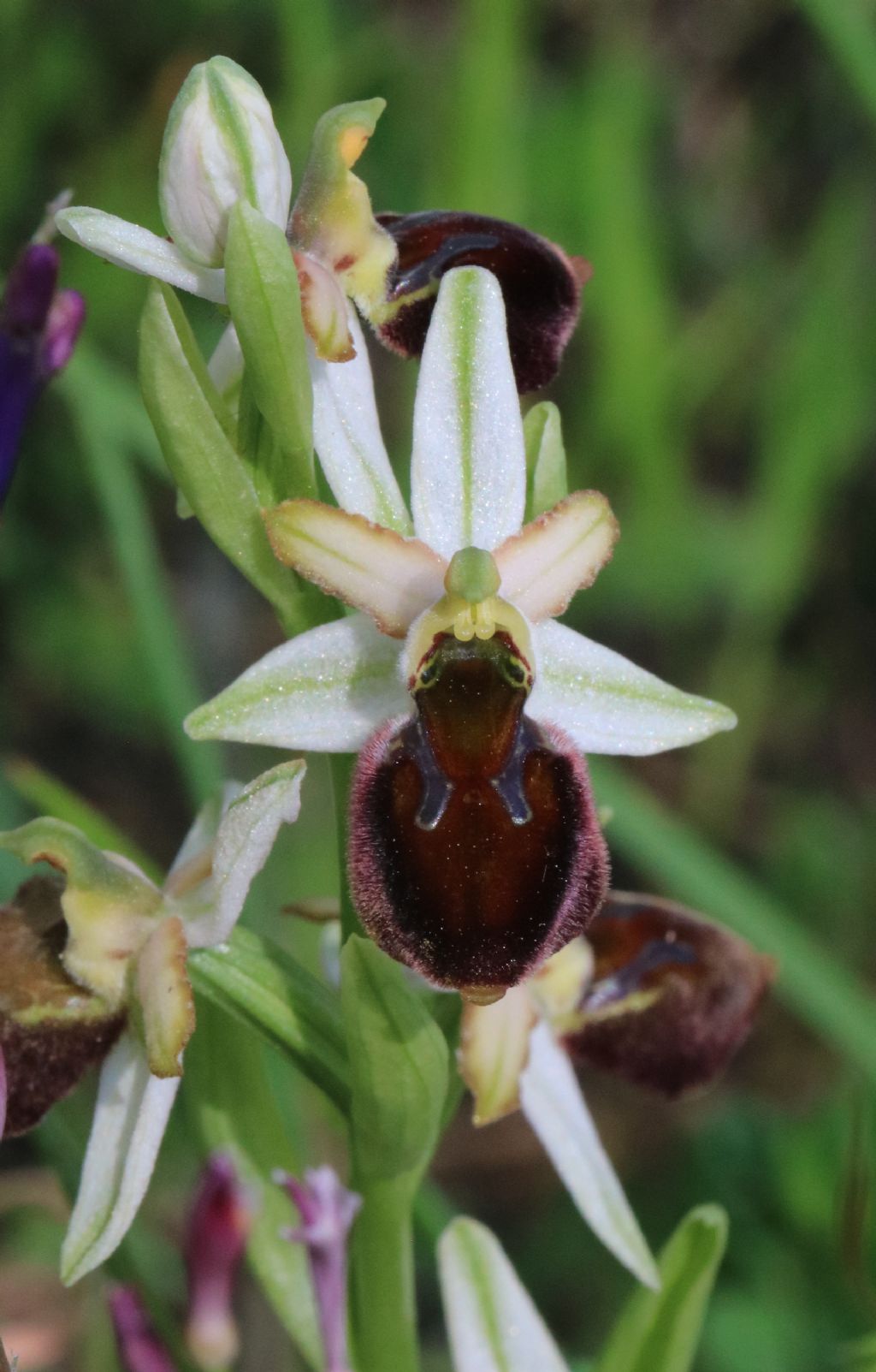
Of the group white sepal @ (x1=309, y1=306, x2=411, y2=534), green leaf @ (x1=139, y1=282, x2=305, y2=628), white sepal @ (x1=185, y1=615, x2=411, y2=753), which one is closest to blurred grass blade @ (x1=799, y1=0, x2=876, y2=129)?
white sepal @ (x1=309, y1=306, x2=411, y2=534)

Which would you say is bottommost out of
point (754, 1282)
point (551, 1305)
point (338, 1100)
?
point (551, 1305)

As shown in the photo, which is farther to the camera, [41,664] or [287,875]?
[41,664]

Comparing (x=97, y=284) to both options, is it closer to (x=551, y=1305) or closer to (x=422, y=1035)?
(x=551, y=1305)

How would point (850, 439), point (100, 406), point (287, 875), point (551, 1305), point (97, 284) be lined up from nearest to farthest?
point (100, 406) → point (551, 1305) → point (287, 875) → point (97, 284) → point (850, 439)

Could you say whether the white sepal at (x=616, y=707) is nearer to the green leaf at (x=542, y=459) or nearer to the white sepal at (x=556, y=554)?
the white sepal at (x=556, y=554)

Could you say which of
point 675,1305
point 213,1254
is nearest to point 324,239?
point 213,1254

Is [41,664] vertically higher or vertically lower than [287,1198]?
lower

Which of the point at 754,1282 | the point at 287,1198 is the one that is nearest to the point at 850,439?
the point at 754,1282

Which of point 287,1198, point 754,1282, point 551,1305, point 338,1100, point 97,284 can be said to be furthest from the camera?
point 97,284
